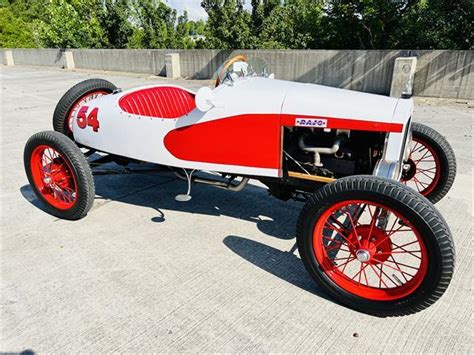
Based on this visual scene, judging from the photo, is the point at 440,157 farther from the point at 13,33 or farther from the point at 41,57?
the point at 13,33

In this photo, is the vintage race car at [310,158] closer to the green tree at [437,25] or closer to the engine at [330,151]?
the engine at [330,151]

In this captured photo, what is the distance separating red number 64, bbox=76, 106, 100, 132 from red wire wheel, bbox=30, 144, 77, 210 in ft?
1.24

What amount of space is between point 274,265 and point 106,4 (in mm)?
24936

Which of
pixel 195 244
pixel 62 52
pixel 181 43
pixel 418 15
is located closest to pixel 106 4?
pixel 62 52

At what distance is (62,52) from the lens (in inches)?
927

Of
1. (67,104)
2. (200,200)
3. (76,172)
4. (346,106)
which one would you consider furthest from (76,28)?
(346,106)

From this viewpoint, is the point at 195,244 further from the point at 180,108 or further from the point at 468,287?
the point at 468,287

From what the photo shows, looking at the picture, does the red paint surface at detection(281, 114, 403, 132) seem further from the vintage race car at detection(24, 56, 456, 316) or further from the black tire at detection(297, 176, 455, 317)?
the black tire at detection(297, 176, 455, 317)

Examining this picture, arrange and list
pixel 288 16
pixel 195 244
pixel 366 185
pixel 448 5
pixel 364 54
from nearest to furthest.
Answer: pixel 366 185
pixel 195 244
pixel 364 54
pixel 448 5
pixel 288 16

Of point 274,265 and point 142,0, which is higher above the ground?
point 142,0

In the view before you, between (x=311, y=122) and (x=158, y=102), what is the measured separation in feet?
5.12

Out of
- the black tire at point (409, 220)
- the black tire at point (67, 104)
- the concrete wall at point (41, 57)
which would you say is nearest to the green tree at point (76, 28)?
the concrete wall at point (41, 57)

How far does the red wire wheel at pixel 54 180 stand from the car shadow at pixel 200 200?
0.25 m

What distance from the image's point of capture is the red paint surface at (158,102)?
3568 mm
